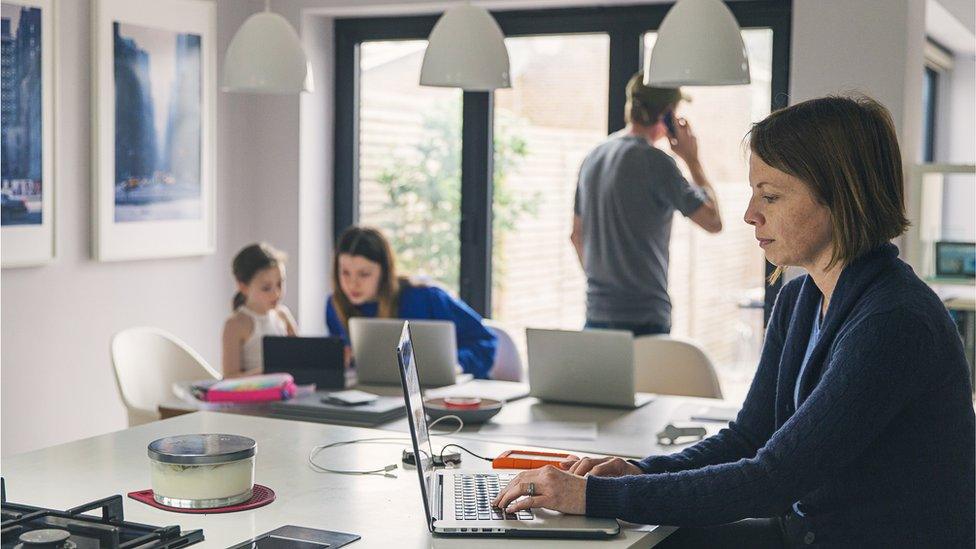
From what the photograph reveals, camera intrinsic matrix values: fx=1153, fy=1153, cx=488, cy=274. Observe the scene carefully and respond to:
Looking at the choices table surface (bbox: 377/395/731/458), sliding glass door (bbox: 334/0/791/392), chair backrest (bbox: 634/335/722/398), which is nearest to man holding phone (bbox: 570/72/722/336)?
chair backrest (bbox: 634/335/722/398)

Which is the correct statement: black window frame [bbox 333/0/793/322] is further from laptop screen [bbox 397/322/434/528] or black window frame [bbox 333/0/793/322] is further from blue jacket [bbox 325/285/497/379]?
laptop screen [bbox 397/322/434/528]

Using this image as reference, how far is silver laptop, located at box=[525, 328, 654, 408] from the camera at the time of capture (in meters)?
3.12

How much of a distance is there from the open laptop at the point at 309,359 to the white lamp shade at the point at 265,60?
29.7 inches

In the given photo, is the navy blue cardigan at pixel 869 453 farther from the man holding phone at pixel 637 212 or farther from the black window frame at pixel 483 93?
the black window frame at pixel 483 93

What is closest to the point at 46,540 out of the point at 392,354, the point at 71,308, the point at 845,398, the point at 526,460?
the point at 526,460

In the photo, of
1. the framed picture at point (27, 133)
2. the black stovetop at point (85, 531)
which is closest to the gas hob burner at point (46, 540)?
the black stovetop at point (85, 531)

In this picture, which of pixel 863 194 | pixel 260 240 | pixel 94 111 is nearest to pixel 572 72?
pixel 260 240

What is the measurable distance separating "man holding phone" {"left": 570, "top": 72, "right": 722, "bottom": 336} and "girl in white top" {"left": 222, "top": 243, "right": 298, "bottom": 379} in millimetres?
1148

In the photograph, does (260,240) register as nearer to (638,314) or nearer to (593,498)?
(638,314)

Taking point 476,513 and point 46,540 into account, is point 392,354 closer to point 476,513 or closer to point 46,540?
point 476,513

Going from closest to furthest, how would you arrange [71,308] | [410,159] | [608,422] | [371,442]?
[371,442] < [608,422] < [71,308] < [410,159]

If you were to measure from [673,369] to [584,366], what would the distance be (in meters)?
0.73

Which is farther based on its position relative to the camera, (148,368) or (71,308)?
(71,308)

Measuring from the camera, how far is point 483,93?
16.5 feet
